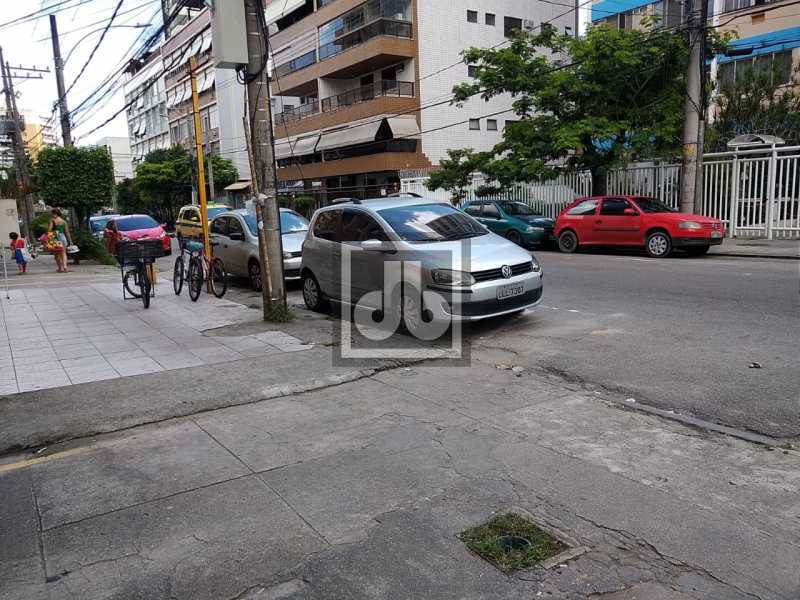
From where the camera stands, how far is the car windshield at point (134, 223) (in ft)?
74.5

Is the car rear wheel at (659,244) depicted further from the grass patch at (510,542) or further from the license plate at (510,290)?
the grass patch at (510,542)

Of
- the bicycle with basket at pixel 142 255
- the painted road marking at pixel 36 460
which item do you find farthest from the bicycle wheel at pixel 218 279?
the painted road marking at pixel 36 460

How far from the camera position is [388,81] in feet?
115

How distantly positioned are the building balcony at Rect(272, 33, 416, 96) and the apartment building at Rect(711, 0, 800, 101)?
1488 centimetres

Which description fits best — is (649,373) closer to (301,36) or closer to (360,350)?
(360,350)

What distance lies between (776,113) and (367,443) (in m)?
25.7

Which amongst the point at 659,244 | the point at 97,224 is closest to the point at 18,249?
the point at 97,224

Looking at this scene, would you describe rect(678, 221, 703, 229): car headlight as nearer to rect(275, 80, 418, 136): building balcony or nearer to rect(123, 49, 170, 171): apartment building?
rect(275, 80, 418, 136): building balcony

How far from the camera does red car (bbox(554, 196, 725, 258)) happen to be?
51.5 ft

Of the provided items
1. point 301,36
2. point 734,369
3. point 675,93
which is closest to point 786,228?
point 675,93

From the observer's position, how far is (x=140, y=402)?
19.3ft

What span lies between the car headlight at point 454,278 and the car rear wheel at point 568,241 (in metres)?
11.5

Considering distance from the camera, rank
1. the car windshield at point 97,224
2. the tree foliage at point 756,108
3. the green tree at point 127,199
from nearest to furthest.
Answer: the tree foliage at point 756,108, the car windshield at point 97,224, the green tree at point 127,199

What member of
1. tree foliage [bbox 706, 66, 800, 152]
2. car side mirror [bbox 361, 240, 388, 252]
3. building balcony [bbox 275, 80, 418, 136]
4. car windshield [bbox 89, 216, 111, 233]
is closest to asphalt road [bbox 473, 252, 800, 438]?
car side mirror [bbox 361, 240, 388, 252]
